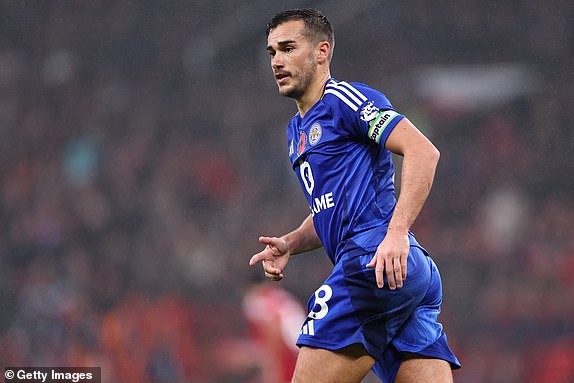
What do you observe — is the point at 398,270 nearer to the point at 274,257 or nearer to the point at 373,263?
the point at 373,263

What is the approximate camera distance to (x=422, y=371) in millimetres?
3117

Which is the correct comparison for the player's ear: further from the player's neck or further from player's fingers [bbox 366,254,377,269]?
player's fingers [bbox 366,254,377,269]

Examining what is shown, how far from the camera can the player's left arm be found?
2.84 meters

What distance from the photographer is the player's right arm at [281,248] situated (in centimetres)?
345

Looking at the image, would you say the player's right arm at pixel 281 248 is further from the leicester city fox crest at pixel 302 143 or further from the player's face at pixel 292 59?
the player's face at pixel 292 59

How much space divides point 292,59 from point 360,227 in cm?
71

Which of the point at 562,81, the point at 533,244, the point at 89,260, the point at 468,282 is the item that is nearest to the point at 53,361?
the point at 89,260

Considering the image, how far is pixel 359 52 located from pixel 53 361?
539 centimetres

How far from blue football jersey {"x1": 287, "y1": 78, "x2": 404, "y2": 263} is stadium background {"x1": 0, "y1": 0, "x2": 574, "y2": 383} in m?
4.83

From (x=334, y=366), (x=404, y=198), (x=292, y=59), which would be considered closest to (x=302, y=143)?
(x=292, y=59)

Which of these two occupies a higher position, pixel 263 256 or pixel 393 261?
pixel 263 256

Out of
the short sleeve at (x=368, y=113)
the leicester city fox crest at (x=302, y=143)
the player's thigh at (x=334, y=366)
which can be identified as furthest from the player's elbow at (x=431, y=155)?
the player's thigh at (x=334, y=366)

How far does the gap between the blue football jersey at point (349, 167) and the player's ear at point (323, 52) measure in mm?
189

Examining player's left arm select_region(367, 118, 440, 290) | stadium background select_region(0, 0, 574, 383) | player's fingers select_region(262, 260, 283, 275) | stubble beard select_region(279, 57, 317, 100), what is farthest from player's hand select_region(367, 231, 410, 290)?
stadium background select_region(0, 0, 574, 383)
